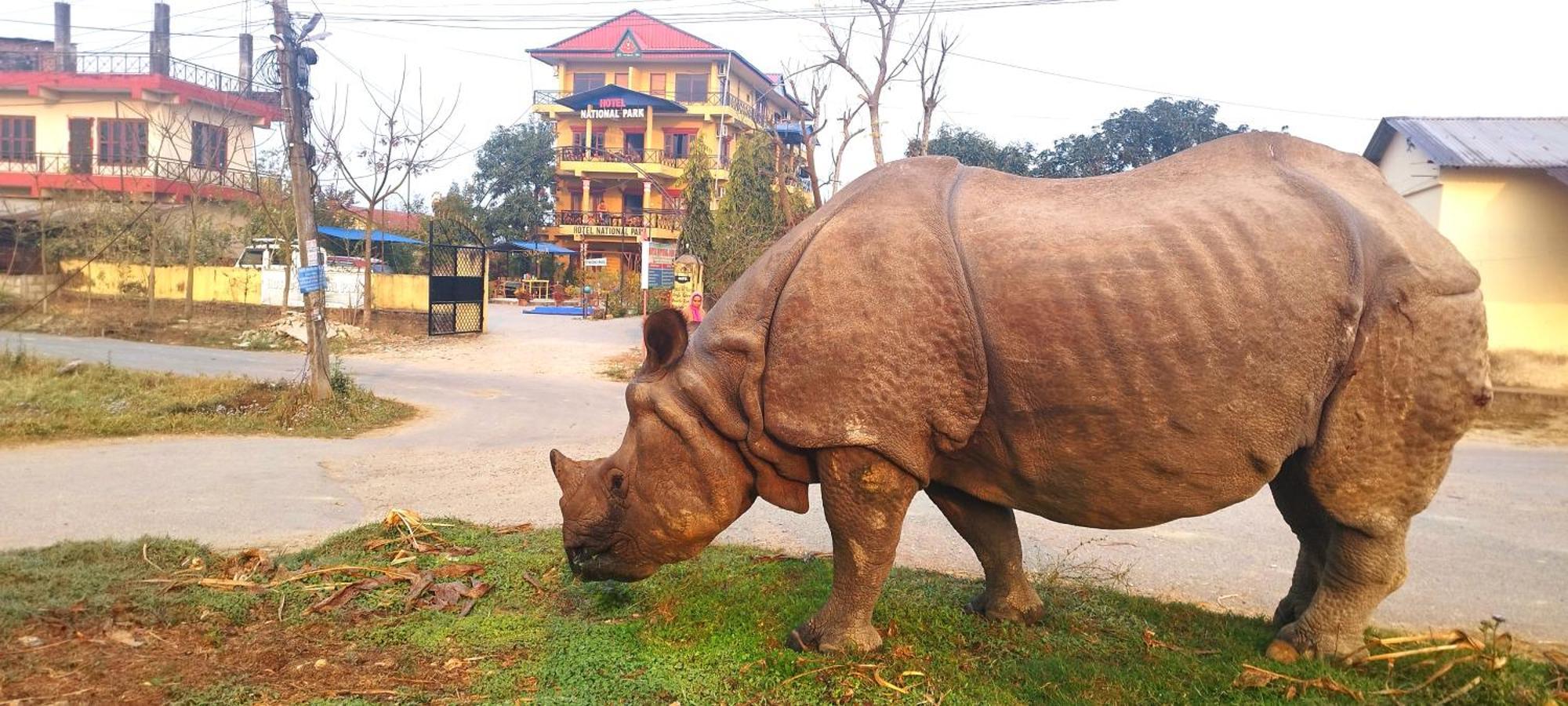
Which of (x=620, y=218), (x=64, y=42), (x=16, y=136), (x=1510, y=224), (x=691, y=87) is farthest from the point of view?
(x=691, y=87)

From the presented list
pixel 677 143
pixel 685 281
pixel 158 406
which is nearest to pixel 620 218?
pixel 677 143

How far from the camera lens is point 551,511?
786cm

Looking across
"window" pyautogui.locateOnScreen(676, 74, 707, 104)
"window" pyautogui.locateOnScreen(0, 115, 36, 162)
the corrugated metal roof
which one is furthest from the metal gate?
"window" pyautogui.locateOnScreen(676, 74, 707, 104)

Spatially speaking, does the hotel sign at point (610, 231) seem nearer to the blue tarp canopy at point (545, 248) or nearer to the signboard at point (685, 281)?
the blue tarp canopy at point (545, 248)

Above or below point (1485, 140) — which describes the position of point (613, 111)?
above

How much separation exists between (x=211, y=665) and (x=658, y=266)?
2354 cm

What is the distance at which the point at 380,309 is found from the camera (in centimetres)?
2394

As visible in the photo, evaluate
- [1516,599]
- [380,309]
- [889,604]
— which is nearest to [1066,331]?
[889,604]

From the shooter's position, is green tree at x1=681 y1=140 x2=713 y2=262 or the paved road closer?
the paved road

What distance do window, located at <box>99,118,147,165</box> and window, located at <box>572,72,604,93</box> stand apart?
67.2 ft

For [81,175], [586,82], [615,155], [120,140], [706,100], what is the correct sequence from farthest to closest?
[586,82] < [706,100] < [615,155] < [120,140] < [81,175]

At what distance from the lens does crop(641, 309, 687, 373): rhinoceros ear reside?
413 centimetres

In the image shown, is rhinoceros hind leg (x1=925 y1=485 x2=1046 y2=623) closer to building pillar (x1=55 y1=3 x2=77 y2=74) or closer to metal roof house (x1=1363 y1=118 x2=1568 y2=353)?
metal roof house (x1=1363 y1=118 x2=1568 y2=353)

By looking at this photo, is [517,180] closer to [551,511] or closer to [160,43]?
[160,43]
